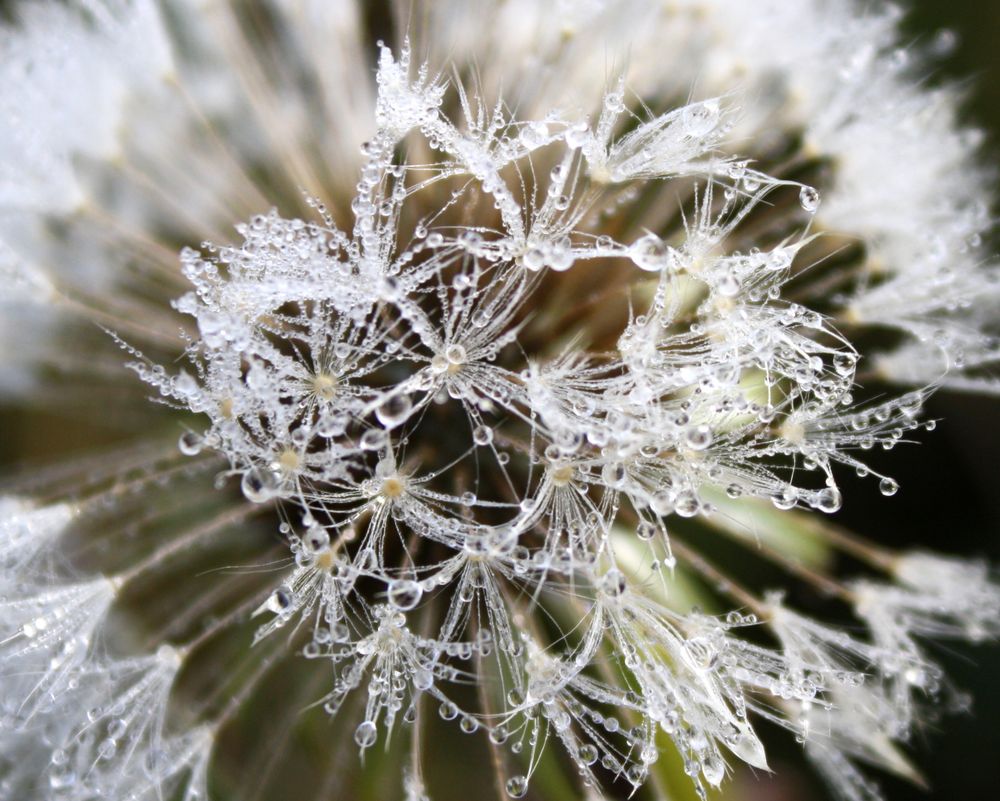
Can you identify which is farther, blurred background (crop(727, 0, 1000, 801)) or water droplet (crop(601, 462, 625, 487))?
blurred background (crop(727, 0, 1000, 801))

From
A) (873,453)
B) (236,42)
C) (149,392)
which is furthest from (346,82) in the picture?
(873,453)

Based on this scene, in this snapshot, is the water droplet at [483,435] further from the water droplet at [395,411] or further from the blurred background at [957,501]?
the blurred background at [957,501]

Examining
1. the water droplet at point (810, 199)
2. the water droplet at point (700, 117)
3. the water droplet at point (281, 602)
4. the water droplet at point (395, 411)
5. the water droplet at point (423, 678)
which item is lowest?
the water droplet at point (423, 678)

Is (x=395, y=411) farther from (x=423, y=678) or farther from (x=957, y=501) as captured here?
(x=957, y=501)

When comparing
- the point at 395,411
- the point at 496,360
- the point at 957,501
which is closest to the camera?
the point at 395,411

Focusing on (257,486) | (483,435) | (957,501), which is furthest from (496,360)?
A: (957,501)

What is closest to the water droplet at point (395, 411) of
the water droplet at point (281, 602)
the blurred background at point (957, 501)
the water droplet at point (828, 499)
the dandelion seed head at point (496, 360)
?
the dandelion seed head at point (496, 360)

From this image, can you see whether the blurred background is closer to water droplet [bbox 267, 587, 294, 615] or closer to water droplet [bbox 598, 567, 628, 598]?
water droplet [bbox 598, 567, 628, 598]

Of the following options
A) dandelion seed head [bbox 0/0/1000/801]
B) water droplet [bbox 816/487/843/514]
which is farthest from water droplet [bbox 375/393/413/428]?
water droplet [bbox 816/487/843/514]

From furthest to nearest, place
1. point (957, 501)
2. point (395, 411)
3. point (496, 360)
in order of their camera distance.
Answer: point (957, 501) < point (496, 360) < point (395, 411)

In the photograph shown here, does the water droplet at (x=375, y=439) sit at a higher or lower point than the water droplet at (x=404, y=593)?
higher

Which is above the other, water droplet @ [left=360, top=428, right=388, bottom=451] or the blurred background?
the blurred background
